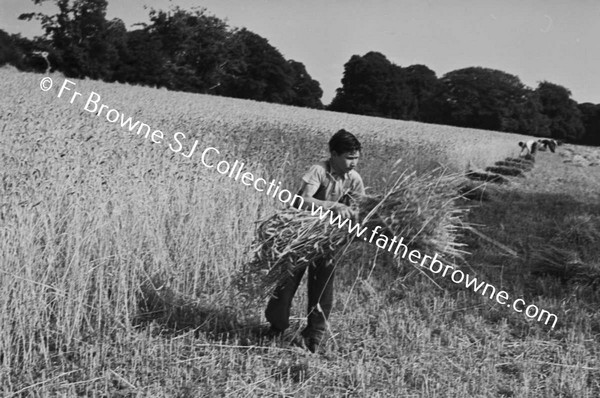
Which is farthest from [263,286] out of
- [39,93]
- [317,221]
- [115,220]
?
[39,93]

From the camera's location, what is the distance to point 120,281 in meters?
4.05

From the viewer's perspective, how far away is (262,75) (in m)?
55.2

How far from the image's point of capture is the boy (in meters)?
3.65

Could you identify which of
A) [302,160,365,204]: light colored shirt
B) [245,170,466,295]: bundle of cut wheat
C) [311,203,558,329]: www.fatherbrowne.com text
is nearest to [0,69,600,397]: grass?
[311,203,558,329]: www.fatherbrowne.com text

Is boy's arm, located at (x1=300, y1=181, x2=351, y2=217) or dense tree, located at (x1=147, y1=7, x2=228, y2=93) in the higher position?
dense tree, located at (x1=147, y1=7, x2=228, y2=93)

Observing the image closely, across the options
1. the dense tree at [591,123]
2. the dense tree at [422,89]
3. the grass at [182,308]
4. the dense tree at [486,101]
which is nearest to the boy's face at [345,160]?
the grass at [182,308]

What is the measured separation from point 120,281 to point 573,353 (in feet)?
10.1

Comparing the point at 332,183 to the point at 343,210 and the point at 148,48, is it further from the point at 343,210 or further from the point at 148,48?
the point at 148,48

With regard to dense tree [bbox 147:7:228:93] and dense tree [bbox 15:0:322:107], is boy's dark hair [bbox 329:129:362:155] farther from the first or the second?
dense tree [bbox 147:7:228:93]

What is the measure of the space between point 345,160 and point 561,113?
79.8m

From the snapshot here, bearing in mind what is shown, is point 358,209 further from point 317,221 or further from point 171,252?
point 171,252

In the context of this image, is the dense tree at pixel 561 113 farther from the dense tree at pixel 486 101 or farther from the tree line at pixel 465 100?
the dense tree at pixel 486 101

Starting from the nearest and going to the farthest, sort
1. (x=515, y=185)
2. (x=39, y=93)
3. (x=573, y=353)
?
(x=573, y=353)
(x=39, y=93)
(x=515, y=185)

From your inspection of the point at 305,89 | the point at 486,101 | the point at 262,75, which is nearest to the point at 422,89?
the point at 486,101
